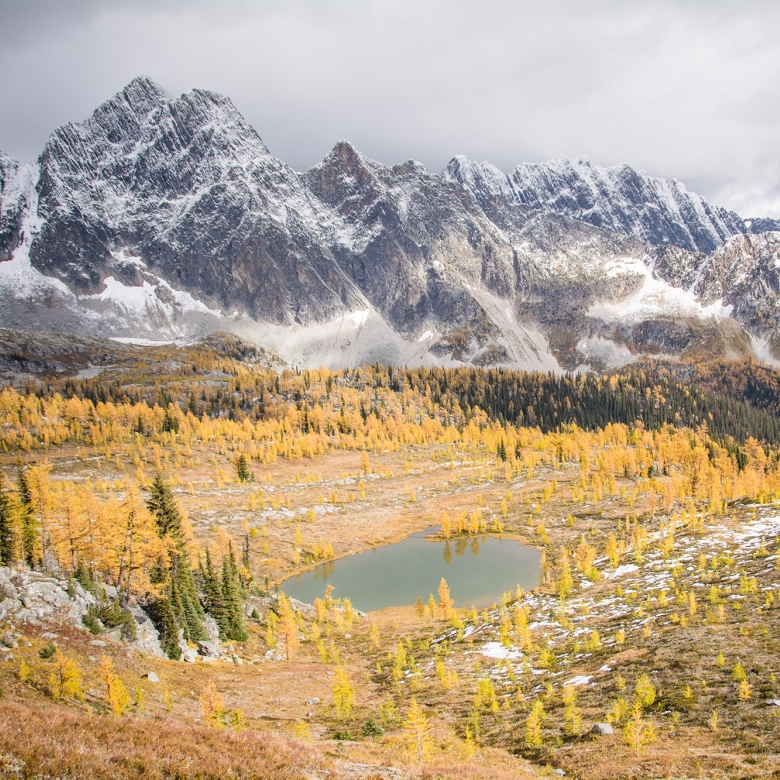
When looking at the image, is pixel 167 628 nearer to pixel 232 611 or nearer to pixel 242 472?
pixel 232 611

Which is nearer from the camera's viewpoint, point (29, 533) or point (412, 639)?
point (29, 533)

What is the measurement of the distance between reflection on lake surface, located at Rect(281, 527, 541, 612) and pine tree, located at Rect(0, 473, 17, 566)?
3450 centimetres

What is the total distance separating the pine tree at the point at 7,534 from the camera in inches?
1769

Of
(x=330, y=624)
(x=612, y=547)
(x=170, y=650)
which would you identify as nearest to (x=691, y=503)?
(x=612, y=547)

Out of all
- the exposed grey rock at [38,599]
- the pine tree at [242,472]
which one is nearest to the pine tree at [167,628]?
the exposed grey rock at [38,599]

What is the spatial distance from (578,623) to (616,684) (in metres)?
16.7

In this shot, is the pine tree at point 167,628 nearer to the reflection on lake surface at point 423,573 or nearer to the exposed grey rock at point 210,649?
the exposed grey rock at point 210,649

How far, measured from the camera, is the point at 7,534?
45688mm

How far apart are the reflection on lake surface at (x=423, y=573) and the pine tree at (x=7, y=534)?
113 feet

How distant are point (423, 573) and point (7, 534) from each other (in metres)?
55.3

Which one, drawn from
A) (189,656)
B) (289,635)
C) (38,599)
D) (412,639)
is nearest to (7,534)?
(38,599)

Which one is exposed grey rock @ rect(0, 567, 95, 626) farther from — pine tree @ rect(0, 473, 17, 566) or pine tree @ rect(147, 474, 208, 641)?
pine tree @ rect(0, 473, 17, 566)

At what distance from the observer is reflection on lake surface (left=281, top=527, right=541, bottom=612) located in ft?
229

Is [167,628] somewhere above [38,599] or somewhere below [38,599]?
below
